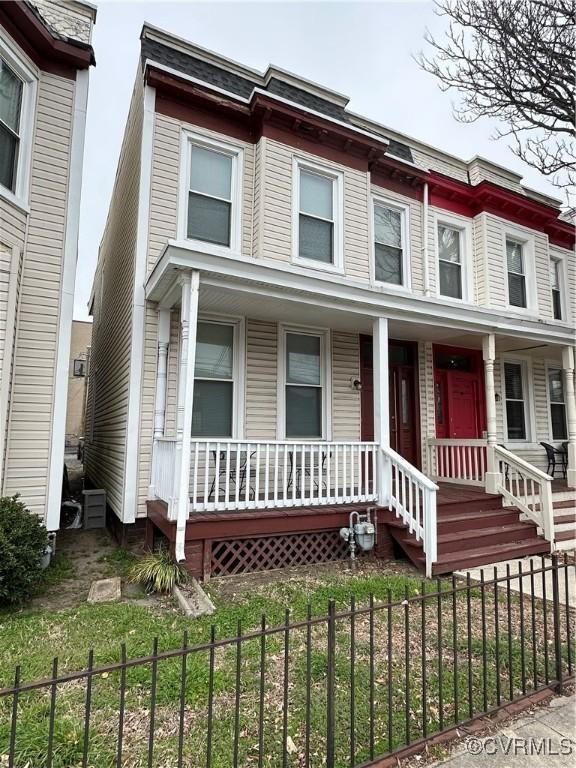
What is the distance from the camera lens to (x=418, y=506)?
18.7 feet

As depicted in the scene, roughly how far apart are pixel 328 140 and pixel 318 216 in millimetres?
1359

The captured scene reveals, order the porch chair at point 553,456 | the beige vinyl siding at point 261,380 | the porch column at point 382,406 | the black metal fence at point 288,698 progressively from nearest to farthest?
the black metal fence at point 288,698
the porch column at point 382,406
the beige vinyl siding at point 261,380
the porch chair at point 553,456

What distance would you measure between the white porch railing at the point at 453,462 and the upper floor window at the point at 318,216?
383cm

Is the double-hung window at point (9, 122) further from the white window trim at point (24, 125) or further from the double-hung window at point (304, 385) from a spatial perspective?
the double-hung window at point (304, 385)

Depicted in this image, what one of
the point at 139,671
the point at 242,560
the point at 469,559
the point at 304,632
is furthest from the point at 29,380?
the point at 469,559

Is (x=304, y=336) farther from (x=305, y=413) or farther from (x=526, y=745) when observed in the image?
(x=526, y=745)

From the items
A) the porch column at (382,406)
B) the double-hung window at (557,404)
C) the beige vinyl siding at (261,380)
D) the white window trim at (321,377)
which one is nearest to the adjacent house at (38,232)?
the beige vinyl siding at (261,380)

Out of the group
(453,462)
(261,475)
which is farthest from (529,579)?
(261,475)

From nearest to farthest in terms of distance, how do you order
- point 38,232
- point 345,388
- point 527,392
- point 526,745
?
point 526,745 → point 38,232 → point 345,388 → point 527,392

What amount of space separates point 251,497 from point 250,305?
2670 mm

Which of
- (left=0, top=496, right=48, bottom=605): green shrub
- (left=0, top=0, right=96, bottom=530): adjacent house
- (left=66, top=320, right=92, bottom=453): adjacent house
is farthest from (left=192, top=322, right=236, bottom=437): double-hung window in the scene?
(left=66, top=320, right=92, bottom=453): adjacent house

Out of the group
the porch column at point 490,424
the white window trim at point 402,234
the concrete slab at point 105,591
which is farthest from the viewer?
the white window trim at point 402,234

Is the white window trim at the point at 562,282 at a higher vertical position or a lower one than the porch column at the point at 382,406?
higher

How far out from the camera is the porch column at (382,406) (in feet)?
20.7
